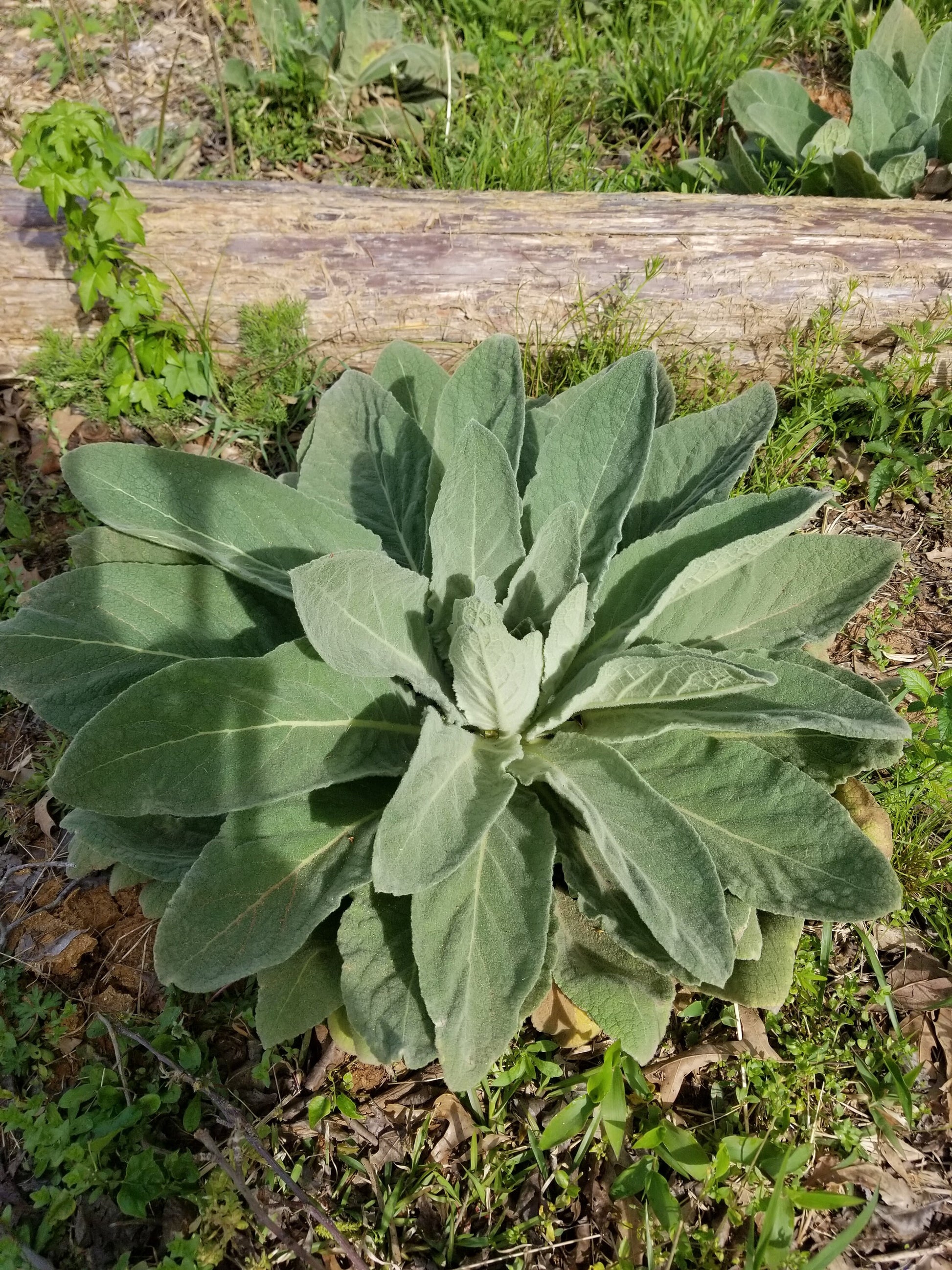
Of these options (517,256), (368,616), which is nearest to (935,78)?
(517,256)

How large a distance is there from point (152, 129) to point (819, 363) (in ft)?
10.1

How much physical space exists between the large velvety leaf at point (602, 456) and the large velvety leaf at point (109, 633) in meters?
0.69

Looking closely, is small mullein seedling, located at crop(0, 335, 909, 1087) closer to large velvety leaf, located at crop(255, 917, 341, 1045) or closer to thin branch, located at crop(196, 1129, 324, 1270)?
large velvety leaf, located at crop(255, 917, 341, 1045)

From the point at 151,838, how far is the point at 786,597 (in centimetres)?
135

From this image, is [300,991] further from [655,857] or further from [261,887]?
[655,857]

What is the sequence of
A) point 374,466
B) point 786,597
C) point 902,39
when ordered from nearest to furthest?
point 786,597
point 374,466
point 902,39

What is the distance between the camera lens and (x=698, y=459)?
74.9 inches

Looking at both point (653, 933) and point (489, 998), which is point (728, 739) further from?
point (489, 998)

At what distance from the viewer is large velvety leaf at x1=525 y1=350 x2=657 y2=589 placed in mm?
1755

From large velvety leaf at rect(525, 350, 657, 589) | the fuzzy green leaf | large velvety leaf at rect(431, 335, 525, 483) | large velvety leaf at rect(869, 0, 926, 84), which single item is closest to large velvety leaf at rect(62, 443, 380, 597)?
large velvety leaf at rect(431, 335, 525, 483)

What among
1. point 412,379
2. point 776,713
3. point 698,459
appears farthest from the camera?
point 412,379


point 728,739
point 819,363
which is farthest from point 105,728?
point 819,363

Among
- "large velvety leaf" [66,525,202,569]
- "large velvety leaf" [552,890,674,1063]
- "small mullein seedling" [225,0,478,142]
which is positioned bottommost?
"large velvety leaf" [552,890,674,1063]

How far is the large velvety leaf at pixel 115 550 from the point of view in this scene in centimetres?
185
